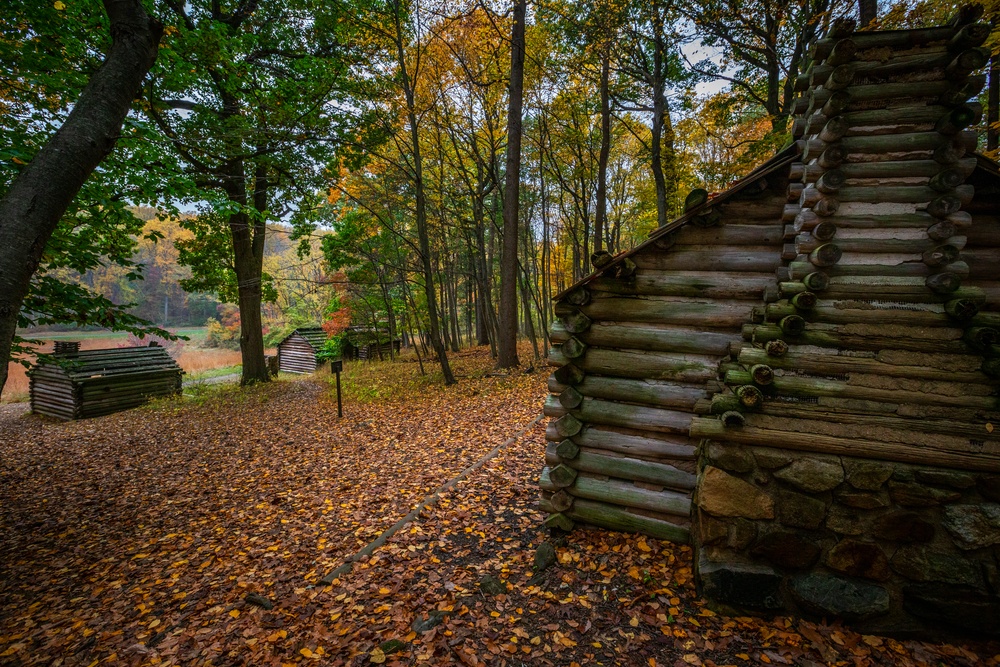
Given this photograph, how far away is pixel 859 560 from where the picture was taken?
3.31 m

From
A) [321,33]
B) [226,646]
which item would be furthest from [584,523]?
[321,33]

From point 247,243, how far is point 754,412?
17.4 meters

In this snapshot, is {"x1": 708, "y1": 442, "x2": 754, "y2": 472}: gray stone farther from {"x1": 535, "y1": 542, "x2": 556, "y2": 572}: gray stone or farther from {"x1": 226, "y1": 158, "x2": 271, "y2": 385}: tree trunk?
{"x1": 226, "y1": 158, "x2": 271, "y2": 385}: tree trunk

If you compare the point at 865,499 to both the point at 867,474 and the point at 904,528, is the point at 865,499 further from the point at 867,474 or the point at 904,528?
the point at 904,528

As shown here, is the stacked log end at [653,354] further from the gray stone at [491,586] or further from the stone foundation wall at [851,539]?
the gray stone at [491,586]

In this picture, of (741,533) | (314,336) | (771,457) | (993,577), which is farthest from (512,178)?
(314,336)

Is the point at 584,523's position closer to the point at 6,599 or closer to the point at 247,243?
the point at 6,599

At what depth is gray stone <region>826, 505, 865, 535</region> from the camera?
329cm

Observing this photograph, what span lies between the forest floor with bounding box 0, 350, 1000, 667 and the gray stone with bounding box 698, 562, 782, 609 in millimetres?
176

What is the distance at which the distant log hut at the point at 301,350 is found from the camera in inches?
971

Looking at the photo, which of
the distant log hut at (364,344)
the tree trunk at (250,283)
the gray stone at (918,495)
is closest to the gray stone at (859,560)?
the gray stone at (918,495)

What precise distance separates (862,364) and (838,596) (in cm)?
205

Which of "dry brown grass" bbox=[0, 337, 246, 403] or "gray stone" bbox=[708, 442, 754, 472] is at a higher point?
"gray stone" bbox=[708, 442, 754, 472]

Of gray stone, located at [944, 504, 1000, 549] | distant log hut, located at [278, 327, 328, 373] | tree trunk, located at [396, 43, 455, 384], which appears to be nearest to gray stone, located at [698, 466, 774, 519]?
gray stone, located at [944, 504, 1000, 549]
